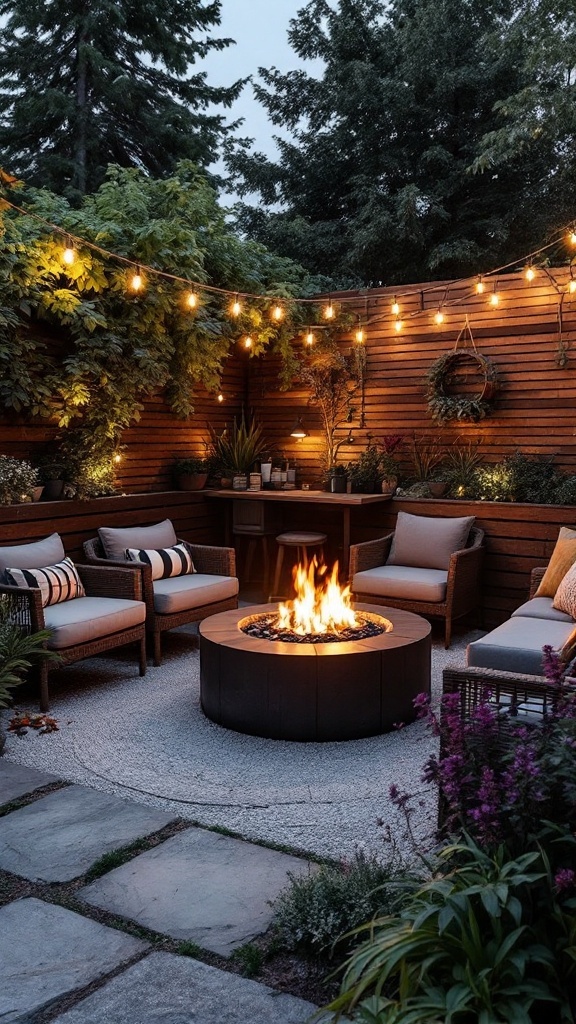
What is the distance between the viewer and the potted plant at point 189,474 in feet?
23.4

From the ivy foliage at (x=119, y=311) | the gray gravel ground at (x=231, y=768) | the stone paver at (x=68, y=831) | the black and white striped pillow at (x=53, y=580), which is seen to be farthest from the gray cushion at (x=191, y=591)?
the stone paver at (x=68, y=831)

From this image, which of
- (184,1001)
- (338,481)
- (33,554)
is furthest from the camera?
(338,481)

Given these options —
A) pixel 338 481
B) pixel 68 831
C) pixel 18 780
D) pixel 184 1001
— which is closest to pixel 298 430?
pixel 338 481

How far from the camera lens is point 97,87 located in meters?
11.0

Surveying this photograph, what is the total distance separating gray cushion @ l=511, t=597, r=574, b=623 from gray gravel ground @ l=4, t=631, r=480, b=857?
71 cm

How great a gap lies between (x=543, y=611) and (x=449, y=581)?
1.07 meters

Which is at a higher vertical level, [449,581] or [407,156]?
[407,156]

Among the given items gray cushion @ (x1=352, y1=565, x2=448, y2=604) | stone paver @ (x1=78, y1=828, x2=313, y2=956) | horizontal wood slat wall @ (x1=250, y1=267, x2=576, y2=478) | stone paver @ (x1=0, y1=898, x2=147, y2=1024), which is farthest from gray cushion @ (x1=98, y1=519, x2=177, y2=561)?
stone paver @ (x1=0, y1=898, x2=147, y2=1024)

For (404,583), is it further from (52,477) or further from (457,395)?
(52,477)

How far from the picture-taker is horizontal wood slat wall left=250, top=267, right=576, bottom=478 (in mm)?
6312

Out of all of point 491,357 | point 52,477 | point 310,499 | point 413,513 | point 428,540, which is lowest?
point 428,540

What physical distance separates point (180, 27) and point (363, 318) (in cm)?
736

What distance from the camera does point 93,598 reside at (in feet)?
16.6

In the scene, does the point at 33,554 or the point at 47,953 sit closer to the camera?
the point at 47,953
